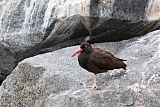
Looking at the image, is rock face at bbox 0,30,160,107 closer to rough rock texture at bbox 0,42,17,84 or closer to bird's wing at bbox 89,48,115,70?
bird's wing at bbox 89,48,115,70

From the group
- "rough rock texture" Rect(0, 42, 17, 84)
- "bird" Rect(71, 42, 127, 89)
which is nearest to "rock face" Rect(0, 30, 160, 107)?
"bird" Rect(71, 42, 127, 89)

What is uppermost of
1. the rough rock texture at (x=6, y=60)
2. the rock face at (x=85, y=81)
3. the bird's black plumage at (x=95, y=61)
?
the bird's black plumage at (x=95, y=61)

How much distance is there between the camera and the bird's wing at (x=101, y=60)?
6750 mm

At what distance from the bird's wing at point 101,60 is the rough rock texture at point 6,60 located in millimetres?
2949

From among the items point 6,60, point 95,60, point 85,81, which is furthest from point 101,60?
point 6,60

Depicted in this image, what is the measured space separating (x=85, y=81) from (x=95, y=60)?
2.06 ft

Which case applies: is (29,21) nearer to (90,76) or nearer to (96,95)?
(90,76)

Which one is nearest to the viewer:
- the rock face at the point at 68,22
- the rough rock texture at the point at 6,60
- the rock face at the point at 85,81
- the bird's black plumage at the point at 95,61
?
the rock face at the point at 85,81

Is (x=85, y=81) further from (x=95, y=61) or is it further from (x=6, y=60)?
(x=6, y=60)

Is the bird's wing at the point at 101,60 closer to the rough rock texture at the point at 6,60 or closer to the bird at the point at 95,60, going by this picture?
the bird at the point at 95,60

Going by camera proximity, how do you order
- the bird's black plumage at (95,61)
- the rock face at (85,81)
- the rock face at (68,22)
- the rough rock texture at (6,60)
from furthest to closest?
the rough rock texture at (6,60), the rock face at (68,22), the bird's black plumage at (95,61), the rock face at (85,81)

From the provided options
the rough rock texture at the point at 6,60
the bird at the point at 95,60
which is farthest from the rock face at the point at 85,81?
the rough rock texture at the point at 6,60

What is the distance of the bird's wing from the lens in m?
6.75

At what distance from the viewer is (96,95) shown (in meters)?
6.46
